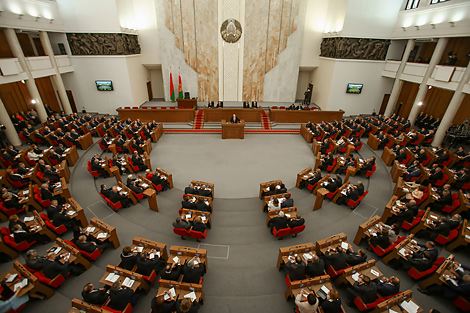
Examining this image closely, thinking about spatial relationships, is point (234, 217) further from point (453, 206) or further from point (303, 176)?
point (453, 206)

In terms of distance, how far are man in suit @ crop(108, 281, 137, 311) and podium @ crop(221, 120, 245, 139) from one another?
11.0m

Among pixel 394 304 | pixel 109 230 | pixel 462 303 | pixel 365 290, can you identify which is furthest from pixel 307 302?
pixel 109 230

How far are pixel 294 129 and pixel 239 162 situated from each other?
20.9 ft

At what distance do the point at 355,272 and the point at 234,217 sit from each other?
4.04 meters

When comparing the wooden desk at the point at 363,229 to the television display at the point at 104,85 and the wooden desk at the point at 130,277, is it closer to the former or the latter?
A: the wooden desk at the point at 130,277

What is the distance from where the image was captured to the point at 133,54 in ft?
61.1

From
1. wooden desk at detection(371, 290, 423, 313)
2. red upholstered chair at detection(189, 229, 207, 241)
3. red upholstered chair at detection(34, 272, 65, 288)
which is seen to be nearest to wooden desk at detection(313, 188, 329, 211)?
wooden desk at detection(371, 290, 423, 313)

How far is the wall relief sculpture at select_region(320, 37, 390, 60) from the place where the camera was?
1727cm

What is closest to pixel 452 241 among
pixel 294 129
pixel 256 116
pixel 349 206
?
pixel 349 206

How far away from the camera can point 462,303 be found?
16.1ft

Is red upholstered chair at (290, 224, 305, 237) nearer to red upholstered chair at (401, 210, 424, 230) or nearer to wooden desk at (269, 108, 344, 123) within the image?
red upholstered chair at (401, 210, 424, 230)

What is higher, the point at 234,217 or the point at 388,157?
the point at 388,157

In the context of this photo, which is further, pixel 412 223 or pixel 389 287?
pixel 412 223

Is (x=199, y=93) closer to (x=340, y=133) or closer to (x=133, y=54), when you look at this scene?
(x=133, y=54)
